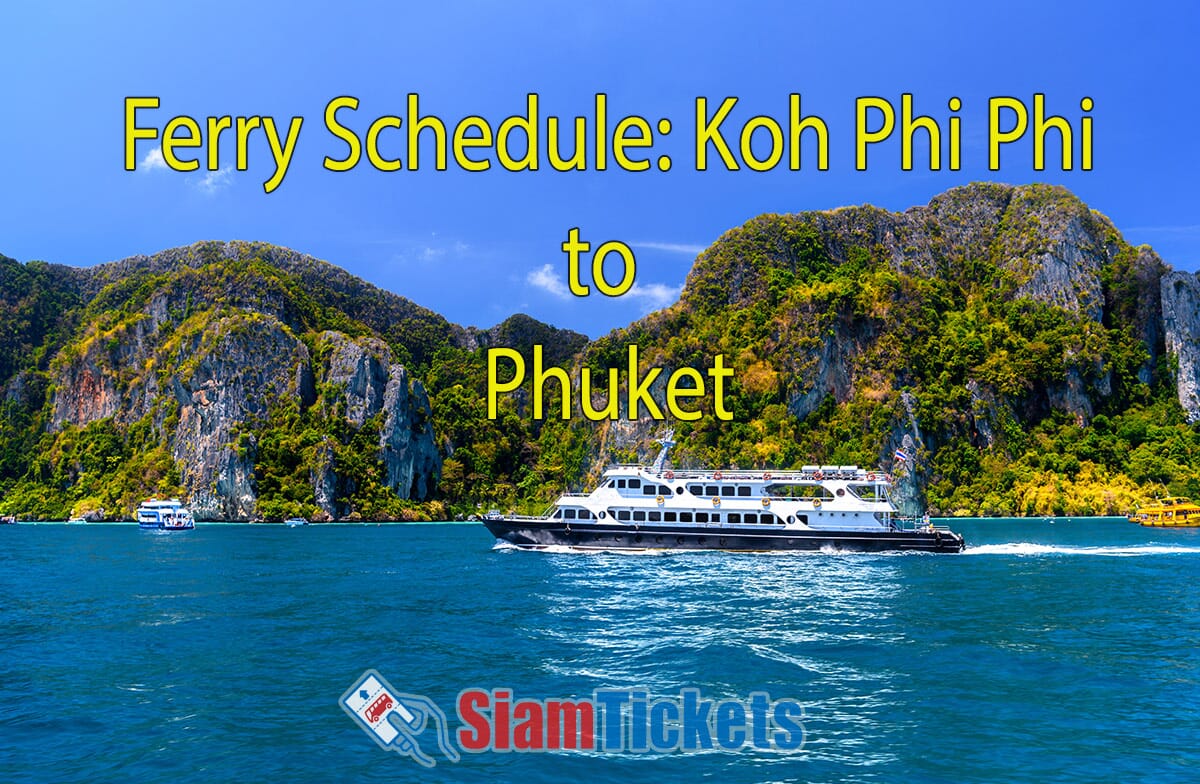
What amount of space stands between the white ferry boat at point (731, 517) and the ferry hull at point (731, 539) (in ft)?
0.24

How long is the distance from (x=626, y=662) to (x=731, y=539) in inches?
1383

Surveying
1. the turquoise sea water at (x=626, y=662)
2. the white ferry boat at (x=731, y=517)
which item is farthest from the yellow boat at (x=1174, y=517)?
the turquoise sea water at (x=626, y=662)

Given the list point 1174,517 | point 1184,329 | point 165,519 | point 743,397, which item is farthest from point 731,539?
point 1184,329

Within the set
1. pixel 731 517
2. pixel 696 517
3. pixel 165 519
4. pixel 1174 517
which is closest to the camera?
pixel 731 517

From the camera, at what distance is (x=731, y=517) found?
57.5 meters

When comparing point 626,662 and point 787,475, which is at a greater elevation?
point 787,475

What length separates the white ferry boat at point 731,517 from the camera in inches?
2192

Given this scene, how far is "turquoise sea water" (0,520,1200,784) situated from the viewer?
15.0 m

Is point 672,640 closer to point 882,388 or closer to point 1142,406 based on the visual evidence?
point 882,388

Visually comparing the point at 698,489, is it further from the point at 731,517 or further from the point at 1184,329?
the point at 1184,329

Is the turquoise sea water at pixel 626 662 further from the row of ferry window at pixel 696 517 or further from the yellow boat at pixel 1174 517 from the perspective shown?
the yellow boat at pixel 1174 517

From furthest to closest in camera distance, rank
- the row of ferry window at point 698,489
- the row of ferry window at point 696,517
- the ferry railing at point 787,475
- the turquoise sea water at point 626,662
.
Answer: the row of ferry window at point 698,489
the row of ferry window at point 696,517
the ferry railing at point 787,475
the turquoise sea water at point 626,662

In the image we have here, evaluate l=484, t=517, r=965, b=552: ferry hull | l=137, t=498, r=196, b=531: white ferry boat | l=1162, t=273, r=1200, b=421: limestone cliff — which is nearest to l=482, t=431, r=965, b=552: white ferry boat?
l=484, t=517, r=965, b=552: ferry hull

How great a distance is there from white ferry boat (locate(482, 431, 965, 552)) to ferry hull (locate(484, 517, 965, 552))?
0.24 ft
